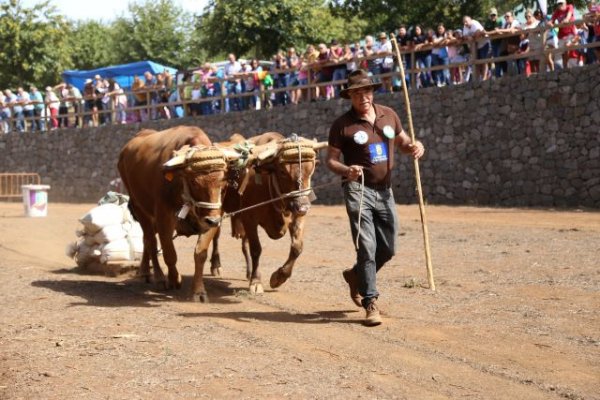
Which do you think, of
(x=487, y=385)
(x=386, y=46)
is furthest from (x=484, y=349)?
(x=386, y=46)

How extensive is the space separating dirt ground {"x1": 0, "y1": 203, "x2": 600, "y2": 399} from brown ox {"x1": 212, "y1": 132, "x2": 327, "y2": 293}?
53 centimetres

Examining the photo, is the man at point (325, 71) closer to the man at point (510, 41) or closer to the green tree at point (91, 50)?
the man at point (510, 41)

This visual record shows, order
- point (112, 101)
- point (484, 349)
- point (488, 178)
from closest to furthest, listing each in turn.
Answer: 1. point (484, 349)
2. point (488, 178)
3. point (112, 101)

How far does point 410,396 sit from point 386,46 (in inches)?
691

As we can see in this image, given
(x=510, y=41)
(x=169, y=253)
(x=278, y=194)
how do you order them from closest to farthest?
(x=278, y=194), (x=169, y=253), (x=510, y=41)

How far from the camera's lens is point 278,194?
997 centimetres

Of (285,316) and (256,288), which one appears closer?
(285,316)

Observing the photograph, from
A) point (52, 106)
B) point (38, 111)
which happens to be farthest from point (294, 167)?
point (38, 111)

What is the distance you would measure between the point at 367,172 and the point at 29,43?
45.9 metres

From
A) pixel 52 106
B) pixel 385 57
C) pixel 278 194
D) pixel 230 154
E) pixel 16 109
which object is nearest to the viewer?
pixel 230 154

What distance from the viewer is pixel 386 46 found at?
22.8m

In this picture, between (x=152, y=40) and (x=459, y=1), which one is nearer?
(x=459, y=1)

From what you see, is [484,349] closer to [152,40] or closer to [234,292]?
[234,292]

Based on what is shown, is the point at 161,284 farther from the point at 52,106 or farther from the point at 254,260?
the point at 52,106
